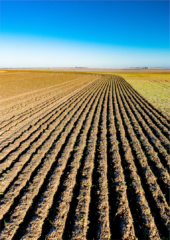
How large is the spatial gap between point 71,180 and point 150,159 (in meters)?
2.90

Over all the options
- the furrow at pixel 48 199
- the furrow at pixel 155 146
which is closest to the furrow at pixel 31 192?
the furrow at pixel 48 199

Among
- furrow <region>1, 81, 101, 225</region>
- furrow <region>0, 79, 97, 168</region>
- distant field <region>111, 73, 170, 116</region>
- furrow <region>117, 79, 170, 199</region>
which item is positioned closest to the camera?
furrow <region>1, 81, 101, 225</region>

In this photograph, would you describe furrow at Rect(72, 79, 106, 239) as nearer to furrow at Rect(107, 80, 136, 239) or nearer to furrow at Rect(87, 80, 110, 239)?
furrow at Rect(87, 80, 110, 239)

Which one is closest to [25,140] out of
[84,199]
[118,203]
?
[84,199]

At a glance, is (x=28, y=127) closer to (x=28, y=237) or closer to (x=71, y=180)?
(x=71, y=180)

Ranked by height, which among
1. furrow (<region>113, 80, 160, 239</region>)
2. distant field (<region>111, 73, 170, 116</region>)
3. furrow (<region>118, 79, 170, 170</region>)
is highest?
distant field (<region>111, 73, 170, 116</region>)

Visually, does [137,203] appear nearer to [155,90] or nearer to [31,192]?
[31,192]

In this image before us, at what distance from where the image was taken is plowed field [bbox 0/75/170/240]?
2867 millimetres

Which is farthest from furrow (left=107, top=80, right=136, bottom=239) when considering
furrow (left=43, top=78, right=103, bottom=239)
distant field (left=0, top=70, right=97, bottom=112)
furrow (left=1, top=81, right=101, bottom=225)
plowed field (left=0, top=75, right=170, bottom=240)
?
distant field (left=0, top=70, right=97, bottom=112)

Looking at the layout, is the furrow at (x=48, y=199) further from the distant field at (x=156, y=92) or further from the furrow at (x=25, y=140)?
the distant field at (x=156, y=92)

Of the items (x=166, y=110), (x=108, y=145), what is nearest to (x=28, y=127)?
(x=108, y=145)

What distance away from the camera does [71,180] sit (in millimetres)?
3979

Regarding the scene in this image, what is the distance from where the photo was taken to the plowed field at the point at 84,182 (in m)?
2.87

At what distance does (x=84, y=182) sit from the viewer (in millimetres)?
3908
